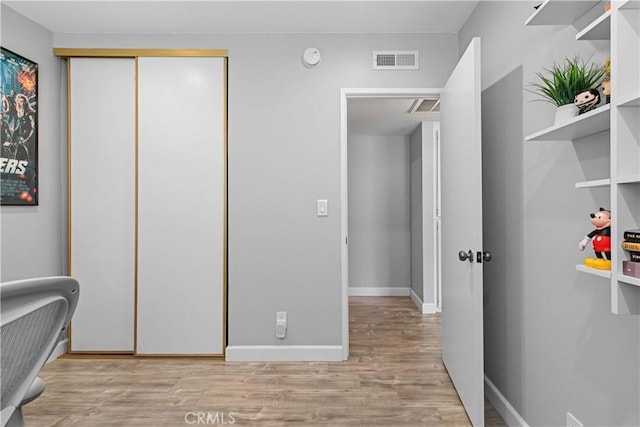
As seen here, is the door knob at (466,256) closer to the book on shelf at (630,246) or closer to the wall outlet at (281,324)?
the book on shelf at (630,246)

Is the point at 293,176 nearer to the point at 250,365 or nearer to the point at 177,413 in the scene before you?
the point at 250,365

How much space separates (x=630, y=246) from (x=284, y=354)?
2.49 m

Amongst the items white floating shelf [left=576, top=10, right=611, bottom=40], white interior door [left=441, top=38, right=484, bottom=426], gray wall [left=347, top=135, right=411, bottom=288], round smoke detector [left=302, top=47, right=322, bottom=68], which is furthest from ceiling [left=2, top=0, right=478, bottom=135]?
gray wall [left=347, top=135, right=411, bottom=288]

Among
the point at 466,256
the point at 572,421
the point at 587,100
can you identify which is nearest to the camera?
the point at 587,100

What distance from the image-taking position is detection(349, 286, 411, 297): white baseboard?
225 inches

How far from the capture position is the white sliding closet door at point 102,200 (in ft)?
10.3

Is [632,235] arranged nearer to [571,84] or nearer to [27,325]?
[571,84]

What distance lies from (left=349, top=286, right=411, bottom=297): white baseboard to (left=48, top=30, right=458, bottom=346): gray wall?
268 cm

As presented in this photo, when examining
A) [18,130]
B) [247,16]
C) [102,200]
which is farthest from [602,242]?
[18,130]

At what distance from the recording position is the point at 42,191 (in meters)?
2.98

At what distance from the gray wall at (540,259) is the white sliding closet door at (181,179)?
190cm

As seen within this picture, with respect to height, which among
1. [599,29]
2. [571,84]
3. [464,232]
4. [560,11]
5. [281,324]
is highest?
[560,11]

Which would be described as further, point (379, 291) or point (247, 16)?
point (379, 291)

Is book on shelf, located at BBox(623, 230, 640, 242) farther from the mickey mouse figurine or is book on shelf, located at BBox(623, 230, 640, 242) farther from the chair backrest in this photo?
the chair backrest
